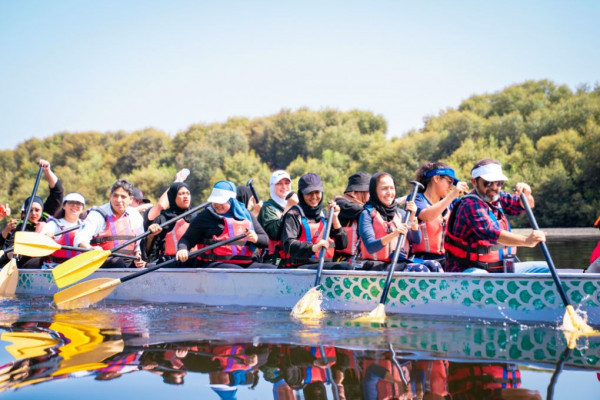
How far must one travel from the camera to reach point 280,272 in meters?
6.50

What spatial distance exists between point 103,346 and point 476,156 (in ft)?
121

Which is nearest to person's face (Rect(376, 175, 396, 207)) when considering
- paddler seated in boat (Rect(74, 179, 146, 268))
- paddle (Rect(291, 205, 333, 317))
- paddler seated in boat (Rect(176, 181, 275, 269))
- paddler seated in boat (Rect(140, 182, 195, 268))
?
paddle (Rect(291, 205, 333, 317))

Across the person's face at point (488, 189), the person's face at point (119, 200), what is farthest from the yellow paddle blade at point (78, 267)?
the person's face at point (488, 189)

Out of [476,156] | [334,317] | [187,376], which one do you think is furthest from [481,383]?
[476,156]

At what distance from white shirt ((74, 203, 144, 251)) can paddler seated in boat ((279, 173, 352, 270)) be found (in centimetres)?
215

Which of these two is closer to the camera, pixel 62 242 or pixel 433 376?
pixel 433 376

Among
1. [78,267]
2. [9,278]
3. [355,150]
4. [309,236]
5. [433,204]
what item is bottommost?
[9,278]

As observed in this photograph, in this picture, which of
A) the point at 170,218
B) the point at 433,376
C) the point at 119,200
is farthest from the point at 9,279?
the point at 433,376

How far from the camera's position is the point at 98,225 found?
7.99 metres

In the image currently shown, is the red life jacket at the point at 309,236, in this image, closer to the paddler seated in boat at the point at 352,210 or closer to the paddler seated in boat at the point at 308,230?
the paddler seated in boat at the point at 308,230

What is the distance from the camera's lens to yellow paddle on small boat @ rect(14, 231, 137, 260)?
7691mm

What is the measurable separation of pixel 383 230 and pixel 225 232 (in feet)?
5.86

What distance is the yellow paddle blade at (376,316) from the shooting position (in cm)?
553

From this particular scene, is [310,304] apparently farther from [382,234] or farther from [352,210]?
[352,210]
